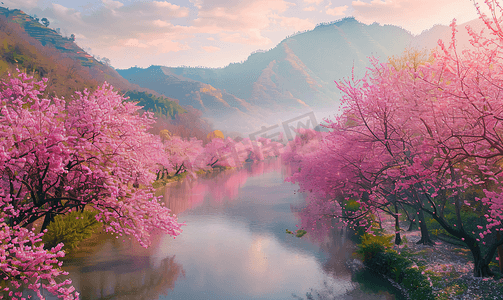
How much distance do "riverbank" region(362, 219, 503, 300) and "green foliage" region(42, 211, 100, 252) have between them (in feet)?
59.6

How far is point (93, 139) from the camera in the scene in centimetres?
1150

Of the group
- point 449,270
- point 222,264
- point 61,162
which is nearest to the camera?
point 61,162

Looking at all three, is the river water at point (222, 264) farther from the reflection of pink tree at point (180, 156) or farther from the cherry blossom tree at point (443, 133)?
the reflection of pink tree at point (180, 156)

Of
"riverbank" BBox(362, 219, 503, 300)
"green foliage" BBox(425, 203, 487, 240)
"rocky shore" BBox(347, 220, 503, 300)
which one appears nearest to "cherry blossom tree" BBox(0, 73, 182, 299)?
"rocky shore" BBox(347, 220, 503, 300)

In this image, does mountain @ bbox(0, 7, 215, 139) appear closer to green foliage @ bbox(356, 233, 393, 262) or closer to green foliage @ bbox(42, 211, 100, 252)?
green foliage @ bbox(42, 211, 100, 252)

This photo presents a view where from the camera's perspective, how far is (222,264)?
17.4 m

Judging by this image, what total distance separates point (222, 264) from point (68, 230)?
9370 mm

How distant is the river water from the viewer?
551 inches

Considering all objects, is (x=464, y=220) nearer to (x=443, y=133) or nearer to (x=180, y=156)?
(x=443, y=133)

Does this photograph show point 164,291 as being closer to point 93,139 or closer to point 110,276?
point 110,276

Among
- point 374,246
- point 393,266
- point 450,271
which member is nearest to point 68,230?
point 374,246

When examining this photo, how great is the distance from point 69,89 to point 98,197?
66.3 m

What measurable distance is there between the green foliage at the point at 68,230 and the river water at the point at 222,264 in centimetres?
89

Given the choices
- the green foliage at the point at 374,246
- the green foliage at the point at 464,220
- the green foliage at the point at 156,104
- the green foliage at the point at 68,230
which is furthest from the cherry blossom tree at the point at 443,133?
the green foliage at the point at 156,104
